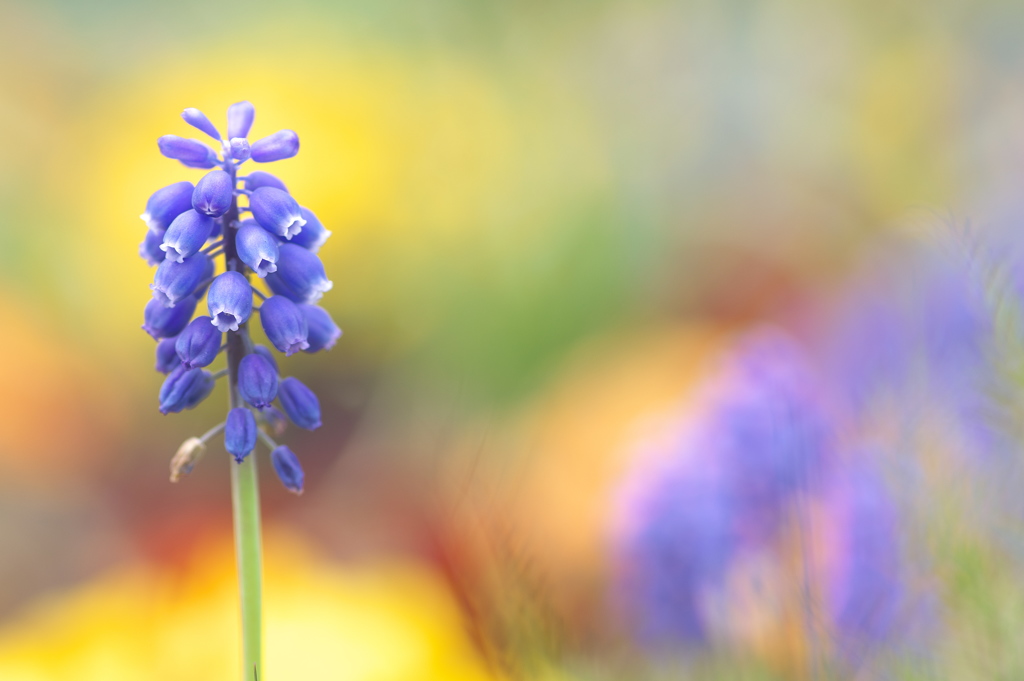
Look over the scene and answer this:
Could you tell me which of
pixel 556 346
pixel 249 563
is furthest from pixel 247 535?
pixel 556 346

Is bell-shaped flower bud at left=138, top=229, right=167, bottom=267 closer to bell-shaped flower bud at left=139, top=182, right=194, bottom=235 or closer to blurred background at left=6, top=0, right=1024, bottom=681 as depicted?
bell-shaped flower bud at left=139, top=182, right=194, bottom=235

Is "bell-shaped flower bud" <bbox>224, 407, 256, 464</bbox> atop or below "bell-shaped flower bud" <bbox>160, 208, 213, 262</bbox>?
below

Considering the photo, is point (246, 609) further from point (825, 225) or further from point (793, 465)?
point (825, 225)

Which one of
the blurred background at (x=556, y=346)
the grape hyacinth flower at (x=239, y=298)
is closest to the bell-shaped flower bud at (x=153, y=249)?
the grape hyacinth flower at (x=239, y=298)

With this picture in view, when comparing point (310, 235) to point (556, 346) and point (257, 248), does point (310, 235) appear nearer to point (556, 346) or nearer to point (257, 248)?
point (257, 248)

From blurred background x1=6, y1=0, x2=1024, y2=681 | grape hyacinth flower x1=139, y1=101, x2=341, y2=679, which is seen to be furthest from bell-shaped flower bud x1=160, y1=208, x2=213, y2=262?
blurred background x1=6, y1=0, x2=1024, y2=681

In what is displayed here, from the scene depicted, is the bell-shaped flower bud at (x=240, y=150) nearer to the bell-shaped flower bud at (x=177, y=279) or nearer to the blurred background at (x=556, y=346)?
the bell-shaped flower bud at (x=177, y=279)
